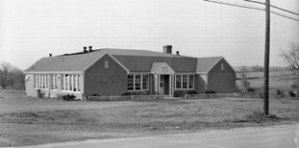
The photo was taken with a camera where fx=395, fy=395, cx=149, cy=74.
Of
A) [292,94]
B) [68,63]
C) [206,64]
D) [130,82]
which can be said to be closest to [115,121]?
[130,82]

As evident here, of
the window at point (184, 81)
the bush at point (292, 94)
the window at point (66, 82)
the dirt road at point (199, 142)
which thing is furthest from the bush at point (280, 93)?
the dirt road at point (199, 142)

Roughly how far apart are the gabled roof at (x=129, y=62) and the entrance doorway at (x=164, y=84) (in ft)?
4.47

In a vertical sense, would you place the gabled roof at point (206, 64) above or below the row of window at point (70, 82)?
above

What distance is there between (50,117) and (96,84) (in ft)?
41.9

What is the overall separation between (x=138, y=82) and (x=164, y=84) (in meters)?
2.61

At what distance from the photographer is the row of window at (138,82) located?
32344 millimetres

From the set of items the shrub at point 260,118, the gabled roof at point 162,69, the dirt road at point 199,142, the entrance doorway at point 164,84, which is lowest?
the shrub at point 260,118

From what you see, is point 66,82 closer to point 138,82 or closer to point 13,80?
point 138,82

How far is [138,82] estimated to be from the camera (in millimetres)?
33125

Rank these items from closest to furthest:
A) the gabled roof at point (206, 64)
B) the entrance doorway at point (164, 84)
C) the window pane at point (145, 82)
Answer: the window pane at point (145, 82) < the entrance doorway at point (164, 84) < the gabled roof at point (206, 64)

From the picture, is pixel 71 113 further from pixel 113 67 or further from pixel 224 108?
pixel 113 67

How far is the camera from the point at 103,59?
3006cm

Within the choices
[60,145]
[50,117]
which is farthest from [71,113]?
[60,145]

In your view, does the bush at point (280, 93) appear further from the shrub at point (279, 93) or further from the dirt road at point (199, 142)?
the dirt road at point (199, 142)
